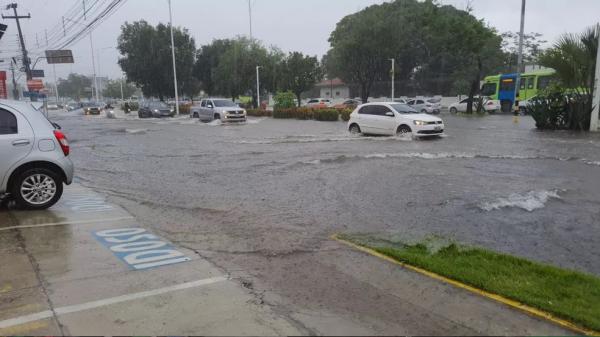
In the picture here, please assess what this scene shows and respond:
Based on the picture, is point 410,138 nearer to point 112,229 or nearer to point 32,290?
point 112,229

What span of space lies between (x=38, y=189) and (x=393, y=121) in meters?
14.3

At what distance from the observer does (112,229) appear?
6.64m

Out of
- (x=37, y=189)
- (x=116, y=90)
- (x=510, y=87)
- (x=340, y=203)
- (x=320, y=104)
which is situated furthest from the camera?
(x=116, y=90)

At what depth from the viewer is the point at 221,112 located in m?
33.9

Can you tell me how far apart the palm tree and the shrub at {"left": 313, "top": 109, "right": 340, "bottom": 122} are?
14.6 metres

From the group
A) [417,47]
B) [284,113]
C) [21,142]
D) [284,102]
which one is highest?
[417,47]

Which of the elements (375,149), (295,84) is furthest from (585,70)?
(295,84)

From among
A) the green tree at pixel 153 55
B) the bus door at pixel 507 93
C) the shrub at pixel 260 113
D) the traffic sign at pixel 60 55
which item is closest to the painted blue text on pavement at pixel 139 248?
the shrub at pixel 260 113

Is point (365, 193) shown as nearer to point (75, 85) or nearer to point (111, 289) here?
point (111, 289)

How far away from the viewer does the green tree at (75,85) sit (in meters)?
153

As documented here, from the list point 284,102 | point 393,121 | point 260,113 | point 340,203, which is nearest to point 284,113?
point 284,102

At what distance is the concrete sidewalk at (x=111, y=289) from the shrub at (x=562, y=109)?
2116 centimetres

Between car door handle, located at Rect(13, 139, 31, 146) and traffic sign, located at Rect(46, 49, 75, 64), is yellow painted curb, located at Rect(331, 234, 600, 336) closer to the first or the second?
car door handle, located at Rect(13, 139, 31, 146)

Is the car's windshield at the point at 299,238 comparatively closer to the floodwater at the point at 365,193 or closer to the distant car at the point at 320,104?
the floodwater at the point at 365,193
